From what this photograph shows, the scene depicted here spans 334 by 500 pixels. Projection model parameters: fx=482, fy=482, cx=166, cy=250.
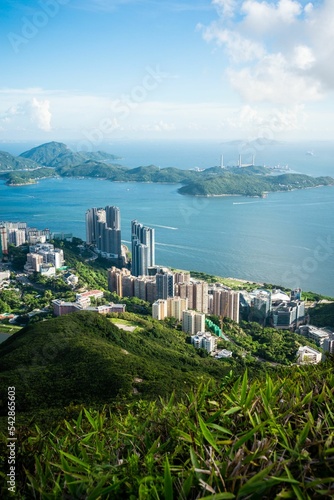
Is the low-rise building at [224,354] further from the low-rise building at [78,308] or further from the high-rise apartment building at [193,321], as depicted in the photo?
the low-rise building at [78,308]

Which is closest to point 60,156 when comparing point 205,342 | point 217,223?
point 217,223

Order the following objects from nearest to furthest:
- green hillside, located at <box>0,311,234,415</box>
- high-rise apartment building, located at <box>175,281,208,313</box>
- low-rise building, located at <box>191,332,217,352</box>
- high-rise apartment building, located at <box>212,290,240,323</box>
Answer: green hillside, located at <box>0,311,234,415</box>
low-rise building, located at <box>191,332,217,352</box>
high-rise apartment building, located at <box>212,290,240,323</box>
high-rise apartment building, located at <box>175,281,208,313</box>

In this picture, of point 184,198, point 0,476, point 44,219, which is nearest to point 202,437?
point 0,476

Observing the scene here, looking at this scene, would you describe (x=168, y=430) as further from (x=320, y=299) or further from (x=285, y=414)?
(x=320, y=299)

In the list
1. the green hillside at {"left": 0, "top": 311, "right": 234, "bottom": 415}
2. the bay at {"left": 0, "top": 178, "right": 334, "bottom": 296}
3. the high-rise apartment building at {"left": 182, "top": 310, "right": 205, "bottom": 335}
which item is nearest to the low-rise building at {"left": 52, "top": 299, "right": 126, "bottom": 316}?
the high-rise apartment building at {"left": 182, "top": 310, "right": 205, "bottom": 335}

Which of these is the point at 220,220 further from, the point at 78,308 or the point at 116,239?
the point at 78,308

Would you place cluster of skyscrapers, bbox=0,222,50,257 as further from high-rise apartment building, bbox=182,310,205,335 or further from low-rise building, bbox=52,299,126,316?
high-rise apartment building, bbox=182,310,205,335

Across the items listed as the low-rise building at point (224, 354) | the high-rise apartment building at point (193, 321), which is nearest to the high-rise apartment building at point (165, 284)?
the high-rise apartment building at point (193, 321)
